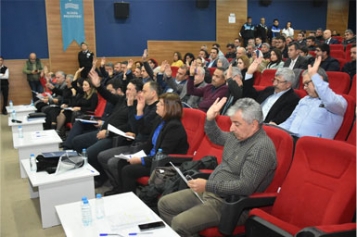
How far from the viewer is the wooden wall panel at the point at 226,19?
11578mm

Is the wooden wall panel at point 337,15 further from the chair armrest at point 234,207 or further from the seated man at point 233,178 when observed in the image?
the chair armrest at point 234,207

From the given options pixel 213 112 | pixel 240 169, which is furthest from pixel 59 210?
pixel 213 112

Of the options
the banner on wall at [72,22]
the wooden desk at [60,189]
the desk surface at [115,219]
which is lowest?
the wooden desk at [60,189]

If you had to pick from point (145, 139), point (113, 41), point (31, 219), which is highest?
point (113, 41)

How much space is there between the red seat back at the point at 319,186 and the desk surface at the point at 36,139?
9.18 ft

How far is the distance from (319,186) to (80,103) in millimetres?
4363

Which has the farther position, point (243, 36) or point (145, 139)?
point (243, 36)

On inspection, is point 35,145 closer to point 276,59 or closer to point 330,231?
point 330,231

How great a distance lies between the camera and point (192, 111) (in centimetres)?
339

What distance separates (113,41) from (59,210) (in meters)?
8.50

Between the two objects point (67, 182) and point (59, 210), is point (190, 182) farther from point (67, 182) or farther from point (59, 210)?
point (67, 182)

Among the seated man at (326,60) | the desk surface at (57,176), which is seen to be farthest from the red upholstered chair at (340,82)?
the desk surface at (57,176)

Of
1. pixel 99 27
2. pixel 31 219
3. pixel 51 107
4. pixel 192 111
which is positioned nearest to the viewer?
pixel 31 219

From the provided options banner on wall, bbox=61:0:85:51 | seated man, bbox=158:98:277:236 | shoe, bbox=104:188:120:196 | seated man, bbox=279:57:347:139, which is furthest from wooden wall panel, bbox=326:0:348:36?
seated man, bbox=158:98:277:236
